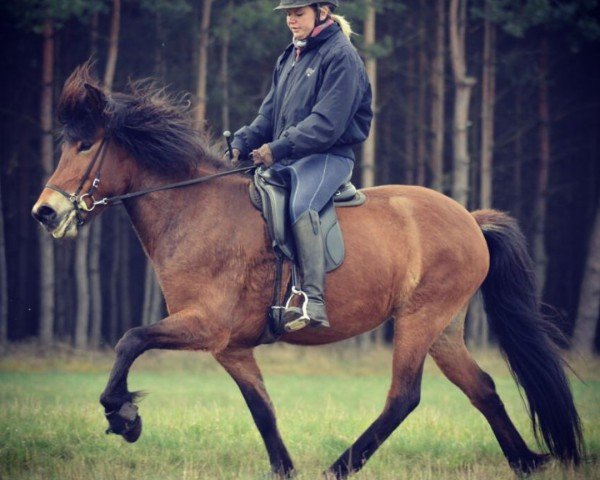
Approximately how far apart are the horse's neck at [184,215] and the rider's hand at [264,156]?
0.31 metres

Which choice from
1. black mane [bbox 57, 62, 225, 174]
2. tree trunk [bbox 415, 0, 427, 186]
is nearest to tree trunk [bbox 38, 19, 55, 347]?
tree trunk [bbox 415, 0, 427, 186]

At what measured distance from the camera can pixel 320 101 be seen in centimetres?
731

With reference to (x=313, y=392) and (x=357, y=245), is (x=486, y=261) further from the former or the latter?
(x=313, y=392)

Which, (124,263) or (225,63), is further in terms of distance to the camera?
(124,263)

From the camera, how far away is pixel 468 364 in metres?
8.16

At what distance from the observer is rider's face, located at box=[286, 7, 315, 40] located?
7389mm

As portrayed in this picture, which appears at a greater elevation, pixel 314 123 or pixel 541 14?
pixel 541 14

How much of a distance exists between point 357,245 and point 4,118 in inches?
834

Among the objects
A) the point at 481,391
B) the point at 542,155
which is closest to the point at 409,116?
the point at 542,155

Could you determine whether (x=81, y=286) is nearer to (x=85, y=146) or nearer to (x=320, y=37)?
(x=85, y=146)

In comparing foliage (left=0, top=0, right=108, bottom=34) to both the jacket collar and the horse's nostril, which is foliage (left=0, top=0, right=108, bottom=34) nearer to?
the jacket collar

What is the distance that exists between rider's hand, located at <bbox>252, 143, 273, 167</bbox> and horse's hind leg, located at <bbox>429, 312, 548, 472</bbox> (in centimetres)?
221

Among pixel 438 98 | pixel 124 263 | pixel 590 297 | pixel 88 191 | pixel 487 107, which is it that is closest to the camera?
pixel 88 191

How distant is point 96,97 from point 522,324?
161 inches
